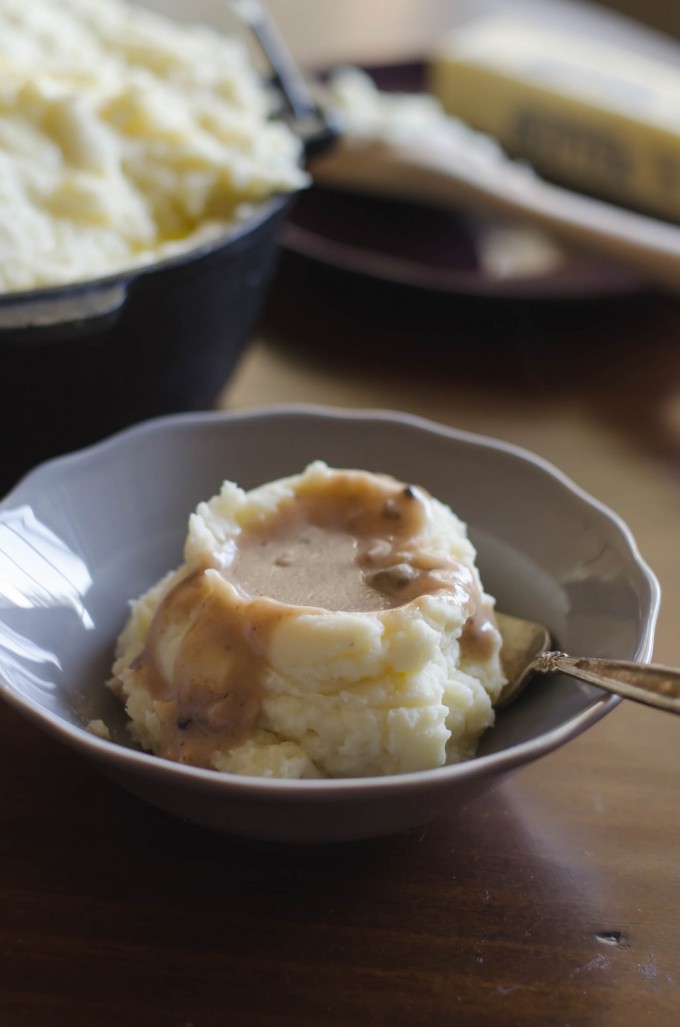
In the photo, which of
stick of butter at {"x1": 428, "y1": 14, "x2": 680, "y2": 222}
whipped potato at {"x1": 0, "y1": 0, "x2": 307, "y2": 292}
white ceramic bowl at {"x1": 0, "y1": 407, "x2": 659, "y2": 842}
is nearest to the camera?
white ceramic bowl at {"x1": 0, "y1": 407, "x2": 659, "y2": 842}

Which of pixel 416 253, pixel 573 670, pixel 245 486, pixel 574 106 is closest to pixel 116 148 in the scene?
pixel 245 486

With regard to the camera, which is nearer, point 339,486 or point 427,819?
point 427,819

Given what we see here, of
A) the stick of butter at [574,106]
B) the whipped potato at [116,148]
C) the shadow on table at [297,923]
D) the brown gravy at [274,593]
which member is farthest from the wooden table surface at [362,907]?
the stick of butter at [574,106]

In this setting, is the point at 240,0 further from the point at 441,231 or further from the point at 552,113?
the point at 552,113

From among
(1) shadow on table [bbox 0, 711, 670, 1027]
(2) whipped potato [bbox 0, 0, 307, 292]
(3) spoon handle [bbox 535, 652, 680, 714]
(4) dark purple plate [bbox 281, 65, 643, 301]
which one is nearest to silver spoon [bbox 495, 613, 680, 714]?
(3) spoon handle [bbox 535, 652, 680, 714]

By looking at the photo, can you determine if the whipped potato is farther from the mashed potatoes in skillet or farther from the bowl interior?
the mashed potatoes in skillet

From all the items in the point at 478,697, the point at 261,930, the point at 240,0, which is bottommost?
the point at 261,930

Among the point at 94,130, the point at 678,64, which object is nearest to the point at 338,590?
the point at 94,130

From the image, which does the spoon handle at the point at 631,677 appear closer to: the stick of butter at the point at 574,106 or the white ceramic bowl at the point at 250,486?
the white ceramic bowl at the point at 250,486
